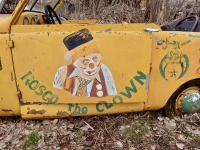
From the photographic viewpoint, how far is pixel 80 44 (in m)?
2.23

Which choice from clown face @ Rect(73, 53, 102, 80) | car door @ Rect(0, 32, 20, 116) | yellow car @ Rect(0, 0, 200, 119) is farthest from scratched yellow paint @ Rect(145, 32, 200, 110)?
car door @ Rect(0, 32, 20, 116)

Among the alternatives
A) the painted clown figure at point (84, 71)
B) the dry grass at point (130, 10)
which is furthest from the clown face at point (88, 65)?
the dry grass at point (130, 10)

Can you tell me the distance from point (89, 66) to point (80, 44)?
22cm

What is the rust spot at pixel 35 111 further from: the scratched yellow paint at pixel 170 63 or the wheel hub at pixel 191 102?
the wheel hub at pixel 191 102

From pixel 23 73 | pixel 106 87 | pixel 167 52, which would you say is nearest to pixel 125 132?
pixel 106 87

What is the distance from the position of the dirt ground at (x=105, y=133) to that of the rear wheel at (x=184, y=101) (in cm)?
8

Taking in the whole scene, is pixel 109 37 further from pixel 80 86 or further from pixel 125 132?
pixel 125 132

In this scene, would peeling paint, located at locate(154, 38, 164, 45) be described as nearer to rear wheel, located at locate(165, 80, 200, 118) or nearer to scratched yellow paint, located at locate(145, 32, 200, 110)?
scratched yellow paint, located at locate(145, 32, 200, 110)

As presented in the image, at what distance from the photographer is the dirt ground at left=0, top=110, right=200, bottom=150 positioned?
235 centimetres

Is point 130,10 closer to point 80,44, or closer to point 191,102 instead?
point 191,102

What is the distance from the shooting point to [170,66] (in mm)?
2389

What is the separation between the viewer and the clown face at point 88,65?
2262 millimetres

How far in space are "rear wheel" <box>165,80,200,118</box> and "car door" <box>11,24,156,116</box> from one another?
0.43 meters

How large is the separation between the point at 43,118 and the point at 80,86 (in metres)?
0.55
